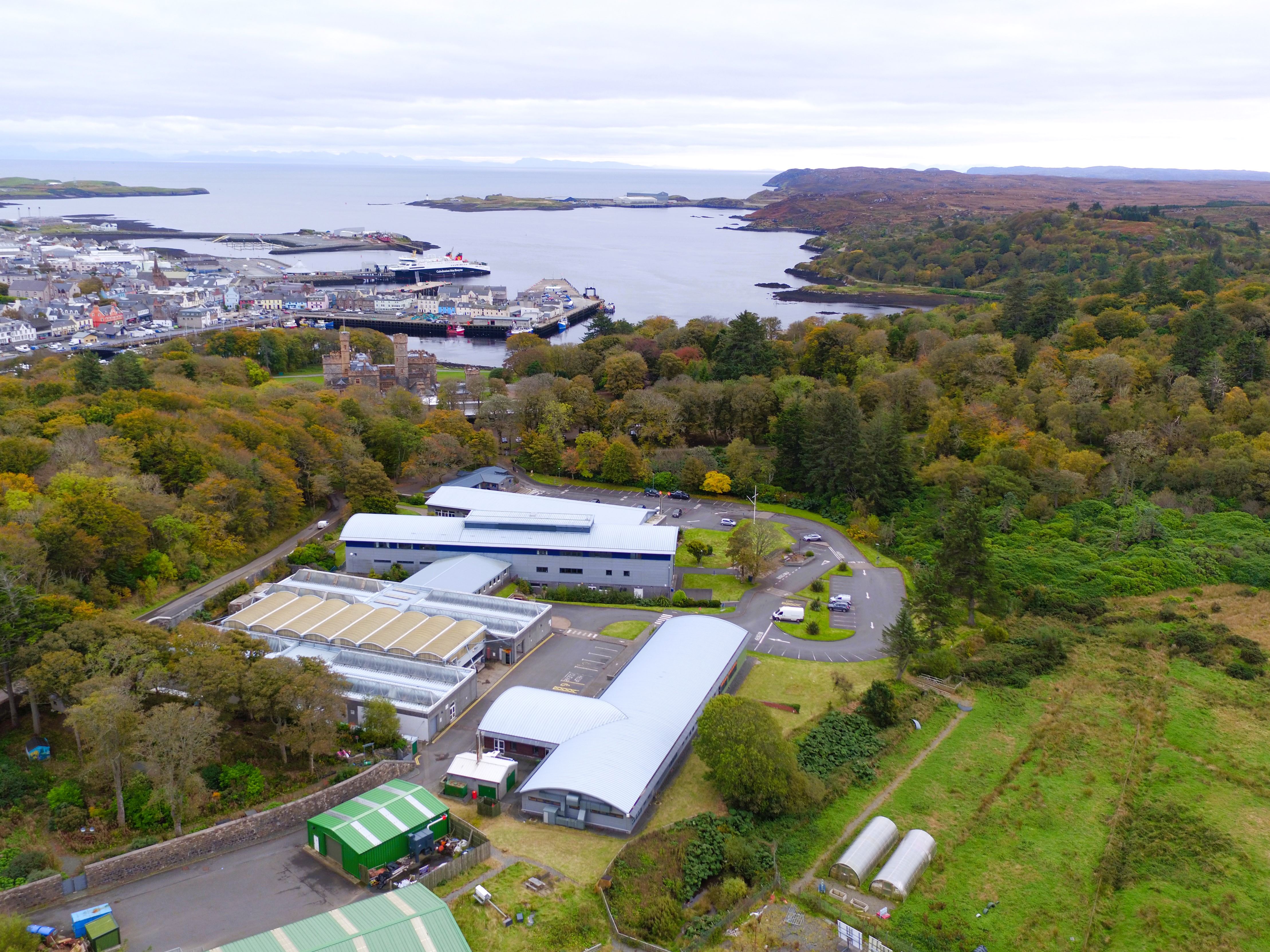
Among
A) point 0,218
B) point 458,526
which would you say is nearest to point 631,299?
point 458,526

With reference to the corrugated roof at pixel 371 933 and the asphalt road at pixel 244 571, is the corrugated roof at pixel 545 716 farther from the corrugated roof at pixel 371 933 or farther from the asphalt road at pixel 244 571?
the asphalt road at pixel 244 571

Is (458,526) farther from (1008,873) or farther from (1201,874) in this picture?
(1201,874)

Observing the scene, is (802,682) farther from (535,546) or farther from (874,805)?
(535,546)

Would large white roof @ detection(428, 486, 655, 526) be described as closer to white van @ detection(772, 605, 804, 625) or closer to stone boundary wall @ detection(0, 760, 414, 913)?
white van @ detection(772, 605, 804, 625)

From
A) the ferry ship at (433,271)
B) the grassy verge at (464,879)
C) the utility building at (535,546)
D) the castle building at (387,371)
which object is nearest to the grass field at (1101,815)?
the grassy verge at (464,879)

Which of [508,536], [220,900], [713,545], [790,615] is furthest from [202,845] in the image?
[713,545]

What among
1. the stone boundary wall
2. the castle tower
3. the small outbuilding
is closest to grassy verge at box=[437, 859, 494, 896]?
the small outbuilding
